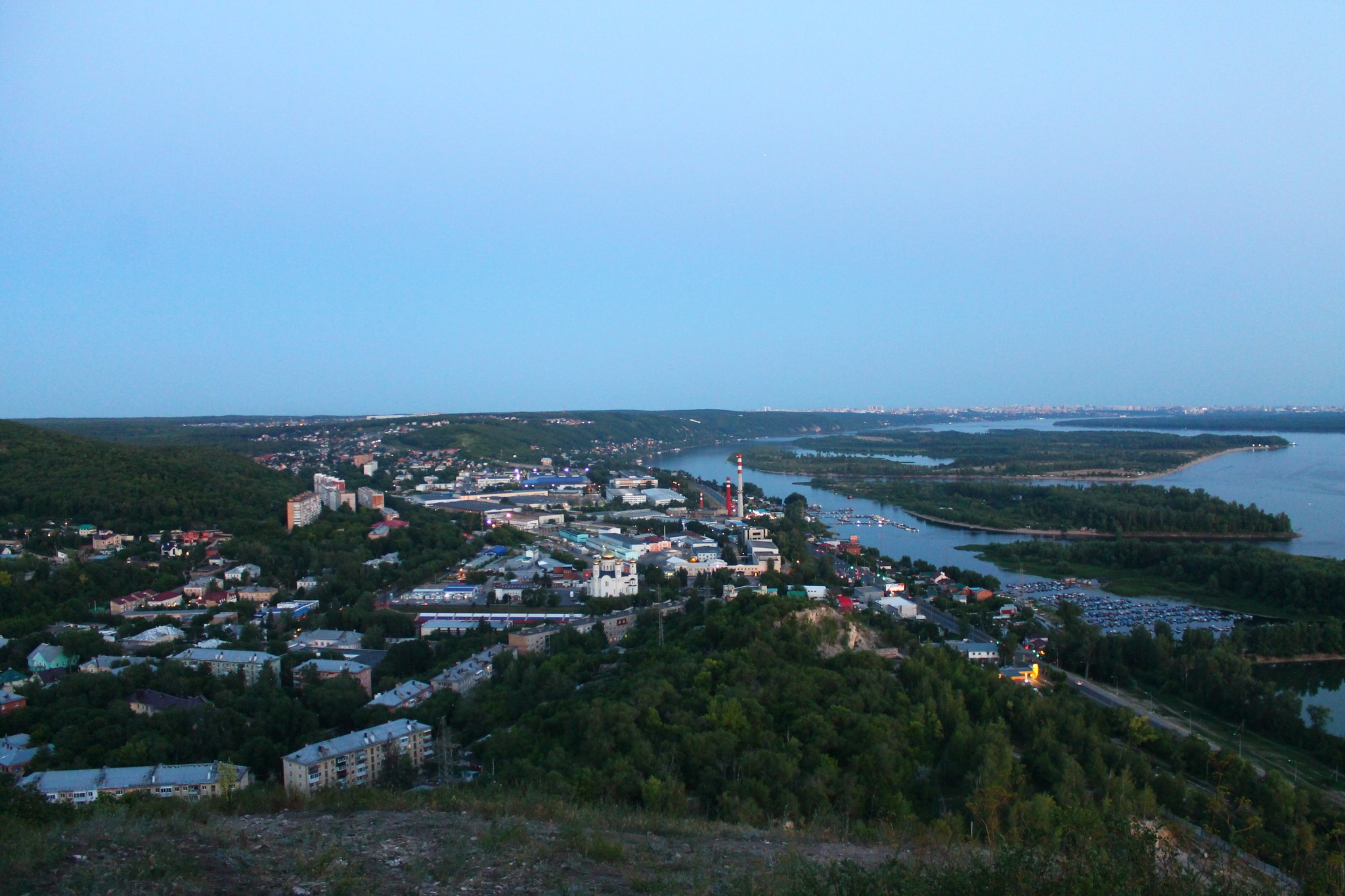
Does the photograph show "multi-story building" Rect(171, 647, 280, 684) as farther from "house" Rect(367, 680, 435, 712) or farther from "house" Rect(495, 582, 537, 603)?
"house" Rect(495, 582, 537, 603)

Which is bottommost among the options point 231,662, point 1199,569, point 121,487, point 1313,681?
point 1313,681

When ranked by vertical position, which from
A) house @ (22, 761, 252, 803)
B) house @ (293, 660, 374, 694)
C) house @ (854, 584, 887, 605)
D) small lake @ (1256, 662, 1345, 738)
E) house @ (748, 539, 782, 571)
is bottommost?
small lake @ (1256, 662, 1345, 738)

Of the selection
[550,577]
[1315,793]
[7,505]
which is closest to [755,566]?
[550,577]

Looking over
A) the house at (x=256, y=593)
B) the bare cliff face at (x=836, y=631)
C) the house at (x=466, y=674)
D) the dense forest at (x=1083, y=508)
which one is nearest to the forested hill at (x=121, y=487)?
the house at (x=256, y=593)

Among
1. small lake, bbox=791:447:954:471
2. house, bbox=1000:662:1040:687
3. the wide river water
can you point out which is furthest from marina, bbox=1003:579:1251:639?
small lake, bbox=791:447:954:471

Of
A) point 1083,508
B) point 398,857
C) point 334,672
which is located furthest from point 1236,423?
point 398,857

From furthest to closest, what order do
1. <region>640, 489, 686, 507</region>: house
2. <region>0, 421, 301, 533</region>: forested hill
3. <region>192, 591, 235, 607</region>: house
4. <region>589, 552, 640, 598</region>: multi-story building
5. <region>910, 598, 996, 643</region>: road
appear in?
<region>640, 489, 686, 507</region>: house → <region>0, 421, 301, 533</region>: forested hill → <region>589, 552, 640, 598</region>: multi-story building → <region>192, 591, 235, 607</region>: house → <region>910, 598, 996, 643</region>: road

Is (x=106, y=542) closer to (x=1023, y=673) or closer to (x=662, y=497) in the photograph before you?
(x=1023, y=673)

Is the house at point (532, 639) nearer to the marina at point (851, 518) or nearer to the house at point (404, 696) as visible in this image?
the house at point (404, 696)
